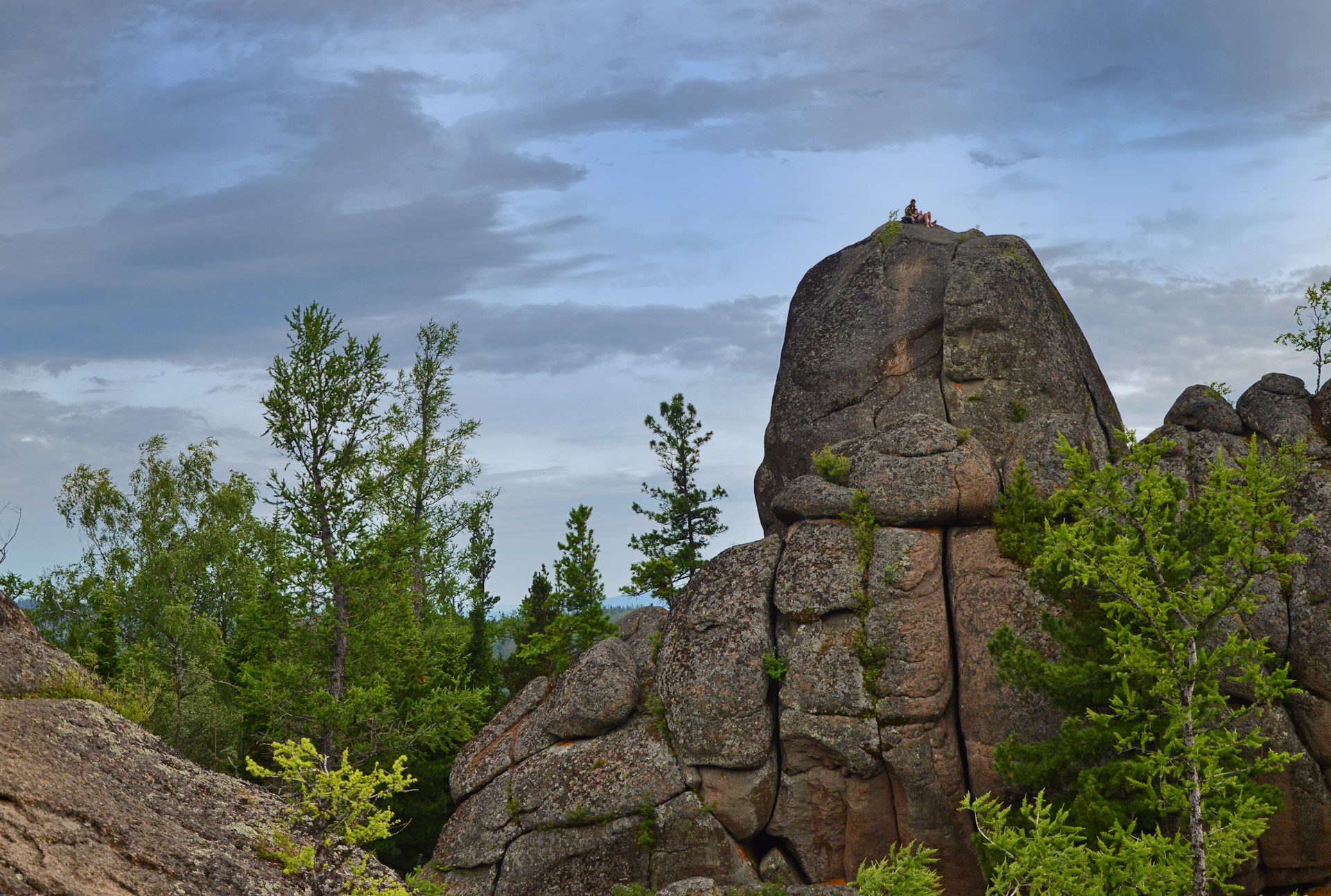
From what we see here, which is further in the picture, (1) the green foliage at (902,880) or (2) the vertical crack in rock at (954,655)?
(2) the vertical crack in rock at (954,655)

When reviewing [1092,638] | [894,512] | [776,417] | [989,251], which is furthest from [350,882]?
[989,251]

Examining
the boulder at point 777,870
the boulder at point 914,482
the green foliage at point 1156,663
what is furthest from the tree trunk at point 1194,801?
the boulder at point 777,870

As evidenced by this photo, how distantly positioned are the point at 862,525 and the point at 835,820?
25.9 feet

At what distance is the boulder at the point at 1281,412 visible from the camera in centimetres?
2669

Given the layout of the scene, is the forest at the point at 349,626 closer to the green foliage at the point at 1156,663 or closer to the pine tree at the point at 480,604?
the pine tree at the point at 480,604

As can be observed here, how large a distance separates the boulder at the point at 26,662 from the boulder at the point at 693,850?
58.3 feet

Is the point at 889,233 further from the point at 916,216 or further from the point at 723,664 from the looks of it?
the point at 723,664

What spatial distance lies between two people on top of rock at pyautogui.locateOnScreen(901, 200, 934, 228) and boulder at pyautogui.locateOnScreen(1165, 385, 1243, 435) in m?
13.7

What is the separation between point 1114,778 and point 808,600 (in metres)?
8.65

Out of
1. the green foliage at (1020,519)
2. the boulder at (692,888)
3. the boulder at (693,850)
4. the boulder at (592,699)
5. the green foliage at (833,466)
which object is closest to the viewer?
the boulder at (692,888)

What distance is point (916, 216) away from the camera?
39.5 m

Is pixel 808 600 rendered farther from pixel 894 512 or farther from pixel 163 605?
pixel 163 605

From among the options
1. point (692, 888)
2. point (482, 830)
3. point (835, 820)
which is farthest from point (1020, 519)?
point (482, 830)

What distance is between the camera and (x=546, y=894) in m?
24.7
